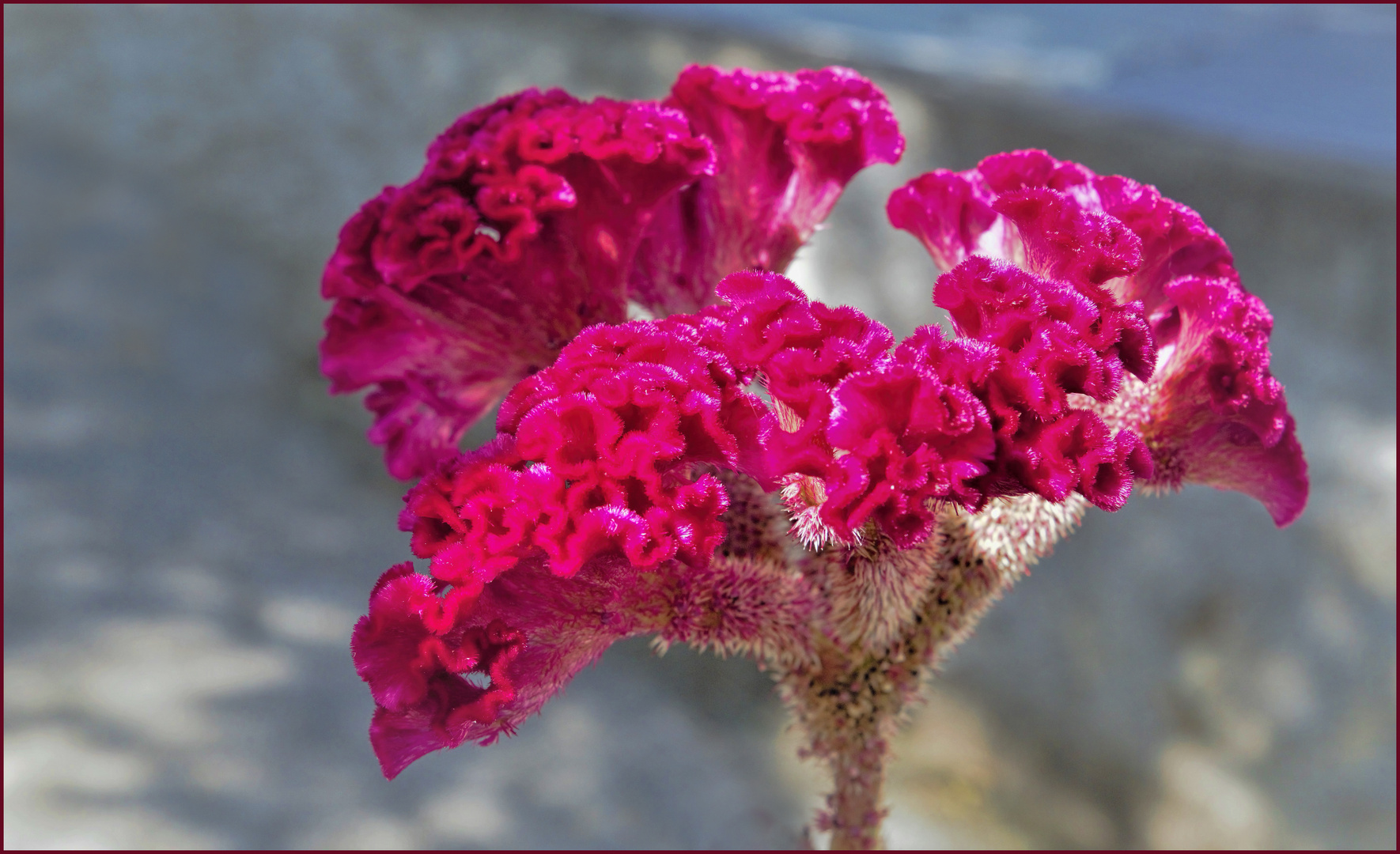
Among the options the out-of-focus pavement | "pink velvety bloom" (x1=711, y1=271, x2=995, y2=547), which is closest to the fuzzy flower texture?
"pink velvety bloom" (x1=711, y1=271, x2=995, y2=547)

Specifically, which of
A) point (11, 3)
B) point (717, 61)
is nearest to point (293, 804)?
point (717, 61)

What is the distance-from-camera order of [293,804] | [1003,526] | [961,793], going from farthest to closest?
[961,793], [293,804], [1003,526]

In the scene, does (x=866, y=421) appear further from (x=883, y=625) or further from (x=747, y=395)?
(x=883, y=625)

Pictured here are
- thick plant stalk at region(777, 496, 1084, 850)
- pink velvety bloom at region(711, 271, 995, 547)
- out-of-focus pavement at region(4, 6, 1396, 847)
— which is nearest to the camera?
pink velvety bloom at region(711, 271, 995, 547)

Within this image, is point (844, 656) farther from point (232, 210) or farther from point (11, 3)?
point (11, 3)

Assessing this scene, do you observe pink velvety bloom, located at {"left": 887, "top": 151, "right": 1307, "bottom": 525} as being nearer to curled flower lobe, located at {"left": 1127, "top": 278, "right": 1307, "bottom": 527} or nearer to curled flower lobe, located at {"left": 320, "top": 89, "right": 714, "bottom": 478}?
curled flower lobe, located at {"left": 1127, "top": 278, "right": 1307, "bottom": 527}

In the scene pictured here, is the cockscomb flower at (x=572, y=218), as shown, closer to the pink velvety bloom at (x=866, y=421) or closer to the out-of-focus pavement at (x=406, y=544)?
the pink velvety bloom at (x=866, y=421)
